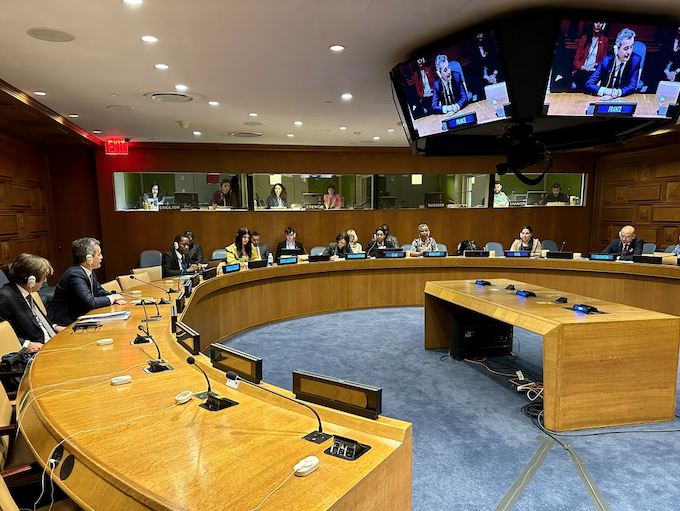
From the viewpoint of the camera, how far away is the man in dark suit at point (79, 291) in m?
3.13

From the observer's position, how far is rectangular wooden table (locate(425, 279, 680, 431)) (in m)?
2.56

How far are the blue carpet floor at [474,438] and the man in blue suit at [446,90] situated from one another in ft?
7.68

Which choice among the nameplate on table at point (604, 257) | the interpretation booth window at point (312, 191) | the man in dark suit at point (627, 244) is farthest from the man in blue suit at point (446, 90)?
the interpretation booth window at point (312, 191)

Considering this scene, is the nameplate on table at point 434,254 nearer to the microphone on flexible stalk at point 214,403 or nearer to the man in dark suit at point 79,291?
the man in dark suit at point 79,291

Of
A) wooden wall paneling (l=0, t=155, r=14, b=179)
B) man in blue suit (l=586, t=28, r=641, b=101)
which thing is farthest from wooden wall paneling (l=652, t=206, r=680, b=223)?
wooden wall paneling (l=0, t=155, r=14, b=179)

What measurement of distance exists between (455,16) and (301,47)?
4.14 feet

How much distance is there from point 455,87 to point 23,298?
11.8 ft

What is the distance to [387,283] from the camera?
6.08 m

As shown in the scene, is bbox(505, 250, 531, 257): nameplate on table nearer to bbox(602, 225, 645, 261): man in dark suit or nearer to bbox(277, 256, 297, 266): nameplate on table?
bbox(602, 225, 645, 261): man in dark suit

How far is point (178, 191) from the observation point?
27.3 ft

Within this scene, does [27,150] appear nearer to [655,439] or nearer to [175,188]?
[175,188]

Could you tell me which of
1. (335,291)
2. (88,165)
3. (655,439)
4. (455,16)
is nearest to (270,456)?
(655,439)

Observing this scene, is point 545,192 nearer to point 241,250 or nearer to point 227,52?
point 241,250

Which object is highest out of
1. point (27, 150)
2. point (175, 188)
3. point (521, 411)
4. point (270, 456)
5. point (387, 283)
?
point (27, 150)
